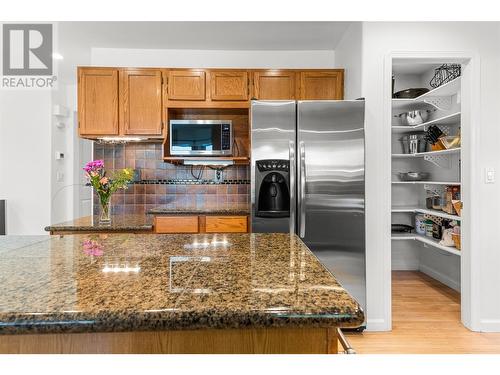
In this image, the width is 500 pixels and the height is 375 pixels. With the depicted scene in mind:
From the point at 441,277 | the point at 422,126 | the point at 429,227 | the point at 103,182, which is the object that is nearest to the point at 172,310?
the point at 103,182

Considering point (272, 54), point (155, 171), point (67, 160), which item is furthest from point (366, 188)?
point (67, 160)

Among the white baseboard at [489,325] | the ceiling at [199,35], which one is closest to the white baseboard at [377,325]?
the white baseboard at [489,325]

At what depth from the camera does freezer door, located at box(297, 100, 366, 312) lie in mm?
2662

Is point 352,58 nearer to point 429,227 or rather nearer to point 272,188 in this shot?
point 272,188

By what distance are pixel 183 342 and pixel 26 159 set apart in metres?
4.14

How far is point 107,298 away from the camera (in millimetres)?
736

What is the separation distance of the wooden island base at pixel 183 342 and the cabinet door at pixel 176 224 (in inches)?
91.4

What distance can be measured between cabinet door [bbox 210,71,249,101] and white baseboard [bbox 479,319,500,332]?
2.75m

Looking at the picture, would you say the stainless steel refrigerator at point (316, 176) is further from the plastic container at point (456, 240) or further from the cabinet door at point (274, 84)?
the plastic container at point (456, 240)

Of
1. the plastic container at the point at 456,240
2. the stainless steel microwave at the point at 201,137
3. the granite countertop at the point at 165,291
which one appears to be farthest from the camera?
the stainless steel microwave at the point at 201,137

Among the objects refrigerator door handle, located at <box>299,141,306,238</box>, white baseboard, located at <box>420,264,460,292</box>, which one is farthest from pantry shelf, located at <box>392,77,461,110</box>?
white baseboard, located at <box>420,264,460,292</box>

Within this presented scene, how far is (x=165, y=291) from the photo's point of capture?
2.53ft

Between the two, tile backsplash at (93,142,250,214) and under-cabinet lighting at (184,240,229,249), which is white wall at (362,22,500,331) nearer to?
tile backsplash at (93,142,250,214)

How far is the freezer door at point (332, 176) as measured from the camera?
105 inches
